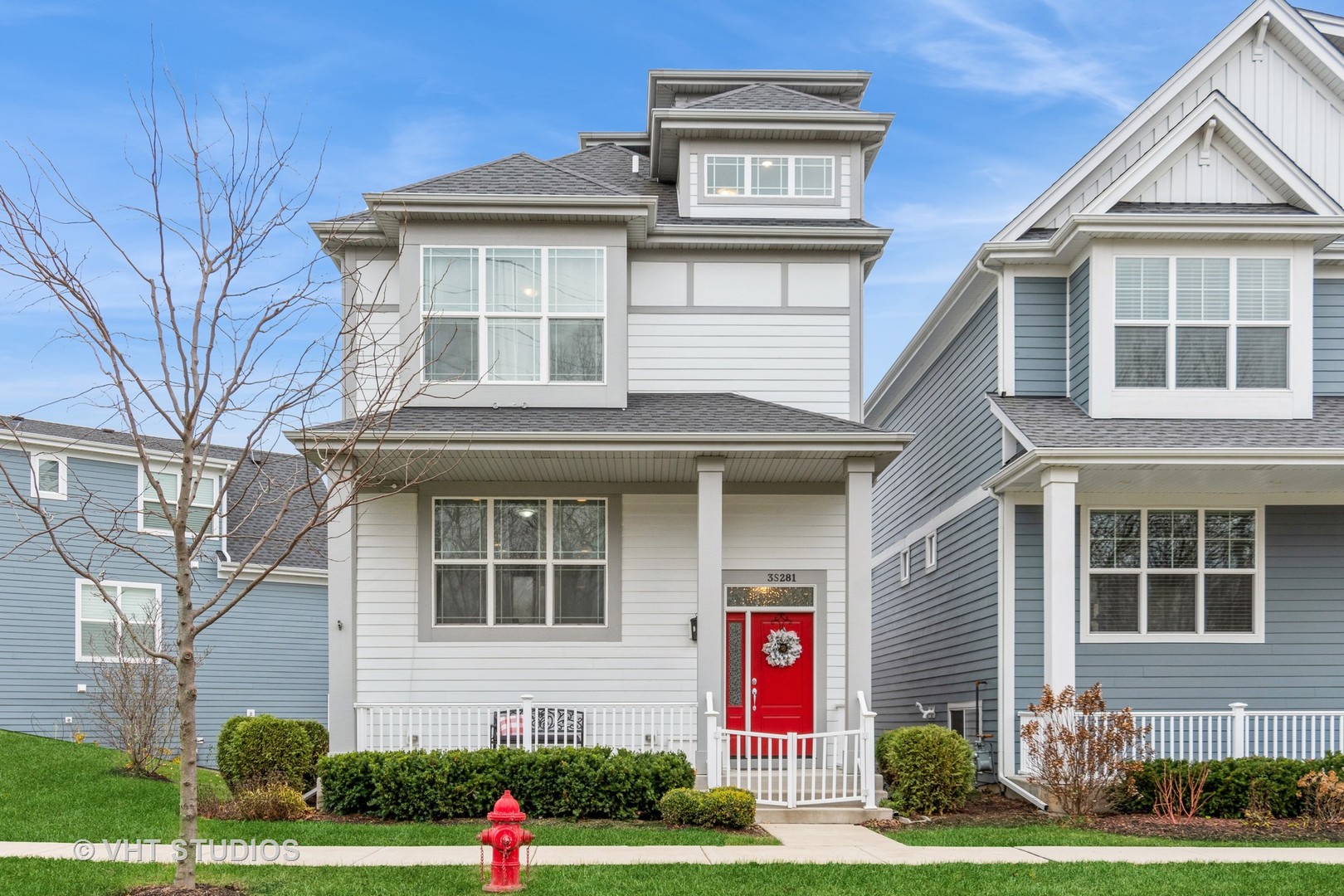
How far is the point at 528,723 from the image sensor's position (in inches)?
554

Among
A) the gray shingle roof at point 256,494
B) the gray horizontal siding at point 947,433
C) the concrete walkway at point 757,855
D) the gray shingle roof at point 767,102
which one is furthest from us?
the gray shingle roof at point 256,494

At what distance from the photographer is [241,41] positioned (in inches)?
496

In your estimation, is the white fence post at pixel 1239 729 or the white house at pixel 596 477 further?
the white house at pixel 596 477

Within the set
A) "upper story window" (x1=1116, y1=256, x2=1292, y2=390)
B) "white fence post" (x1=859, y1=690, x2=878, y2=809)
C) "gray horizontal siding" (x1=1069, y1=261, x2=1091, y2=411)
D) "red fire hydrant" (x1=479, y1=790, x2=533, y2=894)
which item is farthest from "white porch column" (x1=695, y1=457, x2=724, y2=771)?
"red fire hydrant" (x1=479, y1=790, x2=533, y2=894)

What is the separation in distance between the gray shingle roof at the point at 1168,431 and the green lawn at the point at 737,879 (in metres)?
5.58

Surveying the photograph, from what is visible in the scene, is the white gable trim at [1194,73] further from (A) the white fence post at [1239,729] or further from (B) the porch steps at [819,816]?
(B) the porch steps at [819,816]

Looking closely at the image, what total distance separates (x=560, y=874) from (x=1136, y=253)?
1054 centimetres

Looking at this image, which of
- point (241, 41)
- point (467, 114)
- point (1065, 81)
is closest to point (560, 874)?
point (241, 41)

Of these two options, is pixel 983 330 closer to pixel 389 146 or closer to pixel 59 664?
pixel 389 146

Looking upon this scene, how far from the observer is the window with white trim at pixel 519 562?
1605 cm

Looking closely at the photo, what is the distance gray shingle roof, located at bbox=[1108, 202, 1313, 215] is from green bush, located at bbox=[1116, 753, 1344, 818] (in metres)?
6.68

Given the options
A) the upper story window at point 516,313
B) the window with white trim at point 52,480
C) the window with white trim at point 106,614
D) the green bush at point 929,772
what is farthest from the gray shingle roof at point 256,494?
the green bush at point 929,772

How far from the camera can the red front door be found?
16.3 meters

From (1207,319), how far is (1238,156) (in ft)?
7.75
